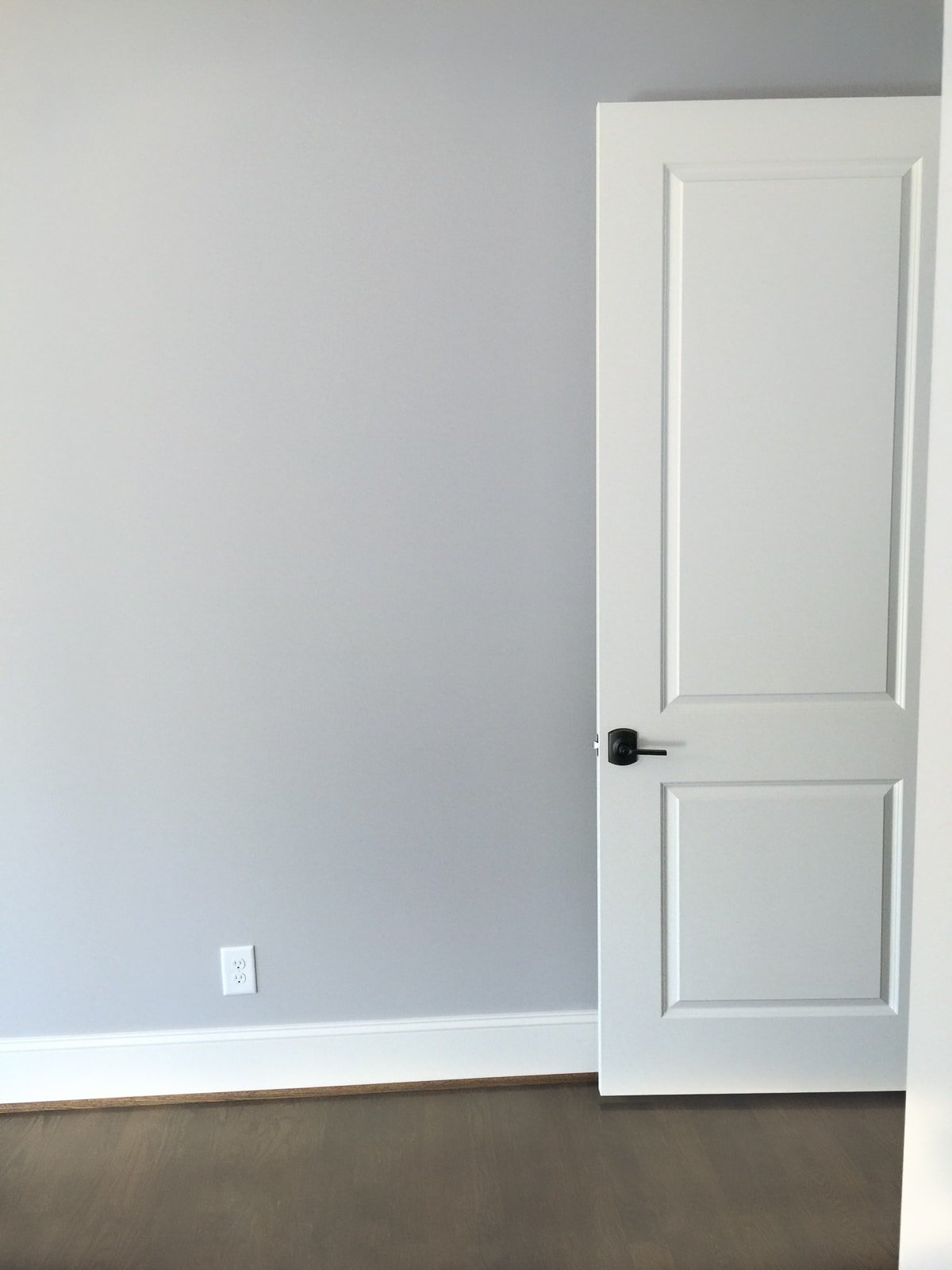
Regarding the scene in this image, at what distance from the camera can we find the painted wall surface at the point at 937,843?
4.94ft

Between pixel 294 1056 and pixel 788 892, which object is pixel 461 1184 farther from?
pixel 788 892

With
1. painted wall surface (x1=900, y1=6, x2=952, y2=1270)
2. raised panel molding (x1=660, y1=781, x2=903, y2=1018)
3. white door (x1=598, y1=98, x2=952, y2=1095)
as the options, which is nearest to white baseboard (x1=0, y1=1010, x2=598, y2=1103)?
white door (x1=598, y1=98, x2=952, y2=1095)

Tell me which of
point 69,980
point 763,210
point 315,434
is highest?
point 763,210

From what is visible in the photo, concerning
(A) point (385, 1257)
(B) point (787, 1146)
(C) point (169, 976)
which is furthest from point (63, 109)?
(B) point (787, 1146)

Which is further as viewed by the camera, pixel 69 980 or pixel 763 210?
pixel 69 980

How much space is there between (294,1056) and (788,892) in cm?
130

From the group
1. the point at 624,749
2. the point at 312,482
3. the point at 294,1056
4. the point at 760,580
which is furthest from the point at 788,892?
the point at 312,482

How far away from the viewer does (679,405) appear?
232 centimetres

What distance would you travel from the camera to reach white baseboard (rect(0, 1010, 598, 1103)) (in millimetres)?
2555

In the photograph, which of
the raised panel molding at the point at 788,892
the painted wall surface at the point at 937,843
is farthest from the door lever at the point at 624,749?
the painted wall surface at the point at 937,843

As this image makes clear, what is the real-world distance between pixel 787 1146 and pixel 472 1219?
0.74m

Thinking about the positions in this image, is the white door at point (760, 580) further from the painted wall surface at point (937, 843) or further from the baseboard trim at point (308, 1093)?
the painted wall surface at point (937, 843)

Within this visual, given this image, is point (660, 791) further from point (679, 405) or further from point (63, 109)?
point (63, 109)

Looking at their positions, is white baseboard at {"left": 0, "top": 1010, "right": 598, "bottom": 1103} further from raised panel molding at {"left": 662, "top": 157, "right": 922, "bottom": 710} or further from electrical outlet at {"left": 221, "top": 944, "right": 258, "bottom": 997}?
raised panel molding at {"left": 662, "top": 157, "right": 922, "bottom": 710}
